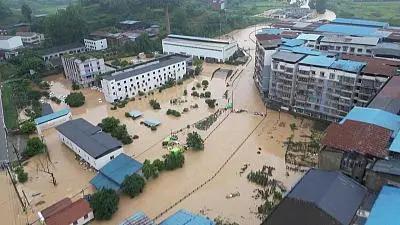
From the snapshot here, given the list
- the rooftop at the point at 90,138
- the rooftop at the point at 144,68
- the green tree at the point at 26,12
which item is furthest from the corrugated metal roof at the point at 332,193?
the green tree at the point at 26,12

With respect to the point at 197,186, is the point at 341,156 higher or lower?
higher

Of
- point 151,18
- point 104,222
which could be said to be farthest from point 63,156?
point 151,18

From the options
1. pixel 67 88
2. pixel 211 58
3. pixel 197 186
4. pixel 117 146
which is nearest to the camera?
pixel 197 186

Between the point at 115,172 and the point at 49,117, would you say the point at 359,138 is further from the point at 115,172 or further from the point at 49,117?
the point at 49,117

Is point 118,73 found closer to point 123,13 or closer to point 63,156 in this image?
point 63,156

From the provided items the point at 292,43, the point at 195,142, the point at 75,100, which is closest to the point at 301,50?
the point at 292,43

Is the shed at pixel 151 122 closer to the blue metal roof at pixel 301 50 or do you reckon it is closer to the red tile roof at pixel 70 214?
the red tile roof at pixel 70 214
